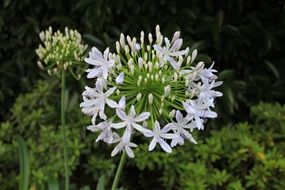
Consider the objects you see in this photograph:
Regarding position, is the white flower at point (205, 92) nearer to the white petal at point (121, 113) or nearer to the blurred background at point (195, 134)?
the white petal at point (121, 113)

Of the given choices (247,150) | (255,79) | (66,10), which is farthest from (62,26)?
(247,150)

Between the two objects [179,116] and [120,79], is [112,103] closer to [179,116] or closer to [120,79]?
[120,79]

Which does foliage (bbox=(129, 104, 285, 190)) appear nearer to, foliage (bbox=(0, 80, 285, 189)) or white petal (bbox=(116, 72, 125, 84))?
foliage (bbox=(0, 80, 285, 189))

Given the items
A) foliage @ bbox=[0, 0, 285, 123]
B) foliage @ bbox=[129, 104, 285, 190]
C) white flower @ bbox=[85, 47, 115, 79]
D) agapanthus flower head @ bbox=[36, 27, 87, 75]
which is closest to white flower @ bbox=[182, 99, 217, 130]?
white flower @ bbox=[85, 47, 115, 79]

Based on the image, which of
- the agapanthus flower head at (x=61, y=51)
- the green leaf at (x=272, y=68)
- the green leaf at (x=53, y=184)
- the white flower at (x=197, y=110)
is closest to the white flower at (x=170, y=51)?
the white flower at (x=197, y=110)

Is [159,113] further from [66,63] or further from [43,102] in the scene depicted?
[43,102]

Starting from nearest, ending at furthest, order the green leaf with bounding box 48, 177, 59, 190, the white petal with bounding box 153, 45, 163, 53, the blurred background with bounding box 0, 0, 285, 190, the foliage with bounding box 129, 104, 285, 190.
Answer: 1. the white petal with bounding box 153, 45, 163, 53
2. the green leaf with bounding box 48, 177, 59, 190
3. the foliage with bounding box 129, 104, 285, 190
4. the blurred background with bounding box 0, 0, 285, 190

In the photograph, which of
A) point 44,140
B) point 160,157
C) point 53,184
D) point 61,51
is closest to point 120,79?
point 61,51
